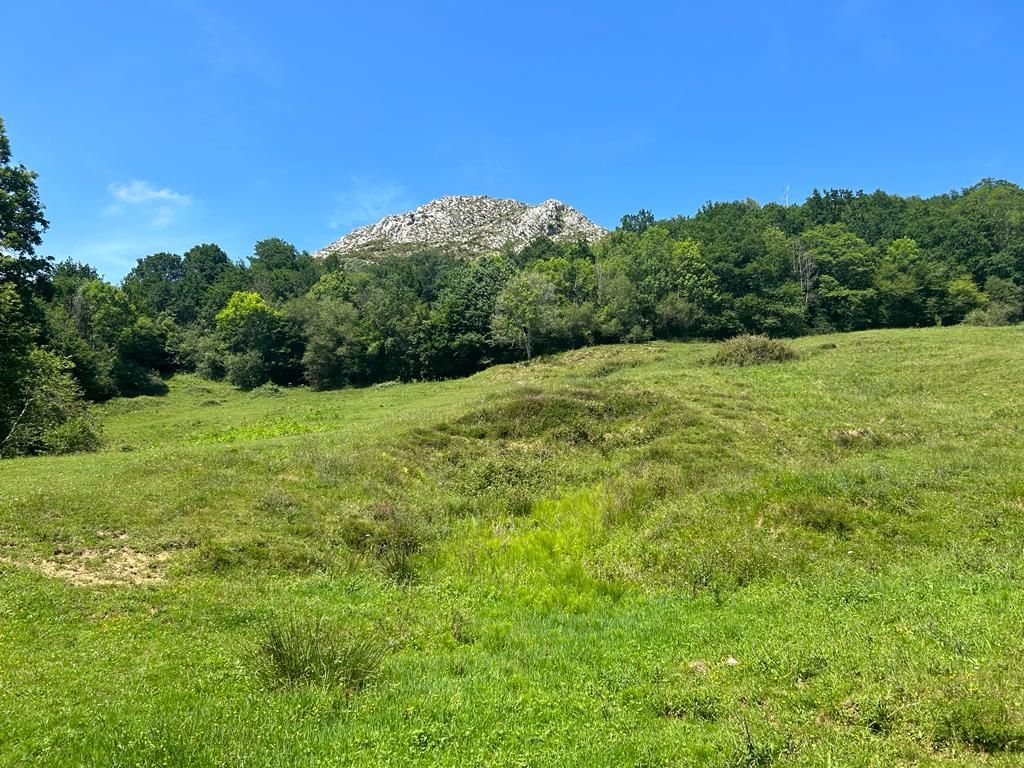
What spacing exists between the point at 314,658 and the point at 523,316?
6833 centimetres

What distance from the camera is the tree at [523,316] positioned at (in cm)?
7581

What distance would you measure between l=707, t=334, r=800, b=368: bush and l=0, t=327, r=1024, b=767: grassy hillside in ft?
58.6

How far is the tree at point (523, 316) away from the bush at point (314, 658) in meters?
65.9

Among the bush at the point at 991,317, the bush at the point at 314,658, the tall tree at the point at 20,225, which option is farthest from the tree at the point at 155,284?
the bush at the point at 991,317

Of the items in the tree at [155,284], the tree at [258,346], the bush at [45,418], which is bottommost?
the bush at [45,418]

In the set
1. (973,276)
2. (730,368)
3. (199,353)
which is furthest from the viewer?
(973,276)

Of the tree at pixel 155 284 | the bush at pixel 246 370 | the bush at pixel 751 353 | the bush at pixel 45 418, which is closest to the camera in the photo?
the bush at pixel 45 418

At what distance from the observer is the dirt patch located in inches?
524

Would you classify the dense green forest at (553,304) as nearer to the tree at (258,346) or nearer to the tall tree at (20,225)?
the tree at (258,346)

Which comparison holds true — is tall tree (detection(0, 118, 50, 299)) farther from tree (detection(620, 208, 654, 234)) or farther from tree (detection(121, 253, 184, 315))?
tree (detection(620, 208, 654, 234))

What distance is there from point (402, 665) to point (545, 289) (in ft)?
242

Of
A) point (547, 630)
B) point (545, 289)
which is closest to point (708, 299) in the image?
point (545, 289)

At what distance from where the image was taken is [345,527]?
1886cm

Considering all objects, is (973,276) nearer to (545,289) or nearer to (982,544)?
(545,289)
